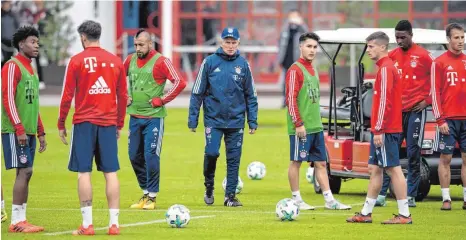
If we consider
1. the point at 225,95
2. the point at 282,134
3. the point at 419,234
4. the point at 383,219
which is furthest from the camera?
the point at 282,134

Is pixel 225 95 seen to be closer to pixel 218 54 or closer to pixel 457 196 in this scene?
pixel 218 54

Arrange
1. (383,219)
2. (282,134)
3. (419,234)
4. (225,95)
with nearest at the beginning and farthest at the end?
(419,234), (383,219), (225,95), (282,134)

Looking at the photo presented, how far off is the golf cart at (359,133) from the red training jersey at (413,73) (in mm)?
768

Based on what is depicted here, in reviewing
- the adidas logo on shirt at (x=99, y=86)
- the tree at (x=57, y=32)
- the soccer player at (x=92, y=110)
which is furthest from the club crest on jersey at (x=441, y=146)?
the tree at (x=57, y=32)

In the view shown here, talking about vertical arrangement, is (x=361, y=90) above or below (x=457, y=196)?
above

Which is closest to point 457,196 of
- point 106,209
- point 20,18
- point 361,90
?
point 361,90

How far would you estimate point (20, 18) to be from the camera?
4616cm

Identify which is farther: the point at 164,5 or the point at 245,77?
the point at 164,5

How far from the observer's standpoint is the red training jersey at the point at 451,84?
16.1 meters

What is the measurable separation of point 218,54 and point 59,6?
102 feet

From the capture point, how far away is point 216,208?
16281 millimetres

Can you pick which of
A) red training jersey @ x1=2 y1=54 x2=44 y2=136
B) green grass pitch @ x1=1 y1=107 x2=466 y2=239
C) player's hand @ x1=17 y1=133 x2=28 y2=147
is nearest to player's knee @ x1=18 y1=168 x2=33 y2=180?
player's hand @ x1=17 y1=133 x2=28 y2=147

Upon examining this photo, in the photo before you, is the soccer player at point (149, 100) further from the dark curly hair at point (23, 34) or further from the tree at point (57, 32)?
the tree at point (57, 32)

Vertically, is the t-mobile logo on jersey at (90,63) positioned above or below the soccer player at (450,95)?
above
